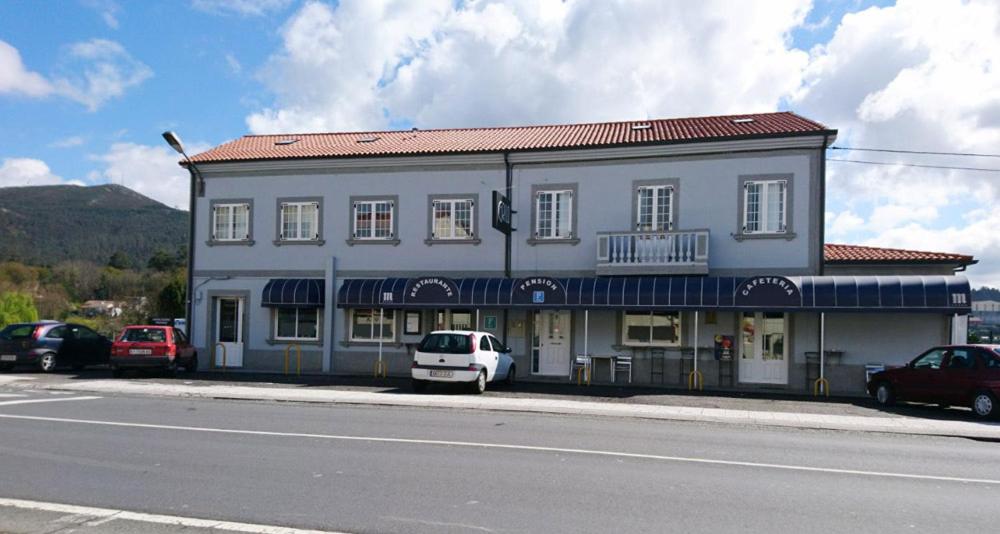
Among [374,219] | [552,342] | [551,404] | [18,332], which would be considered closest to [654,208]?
[552,342]

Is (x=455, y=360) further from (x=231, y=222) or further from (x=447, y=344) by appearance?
(x=231, y=222)

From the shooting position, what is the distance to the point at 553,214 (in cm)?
2334

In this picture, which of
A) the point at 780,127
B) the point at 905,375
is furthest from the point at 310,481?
the point at 780,127

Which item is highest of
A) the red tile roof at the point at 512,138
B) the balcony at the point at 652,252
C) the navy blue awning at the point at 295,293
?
the red tile roof at the point at 512,138

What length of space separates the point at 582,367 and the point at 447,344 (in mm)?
5204

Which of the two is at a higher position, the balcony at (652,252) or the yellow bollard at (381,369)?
the balcony at (652,252)

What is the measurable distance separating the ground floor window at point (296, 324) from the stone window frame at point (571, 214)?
7.42m

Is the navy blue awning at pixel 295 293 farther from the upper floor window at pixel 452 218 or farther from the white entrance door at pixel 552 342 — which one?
the white entrance door at pixel 552 342

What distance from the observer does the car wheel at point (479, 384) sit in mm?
18172

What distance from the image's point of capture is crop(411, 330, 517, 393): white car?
1798cm

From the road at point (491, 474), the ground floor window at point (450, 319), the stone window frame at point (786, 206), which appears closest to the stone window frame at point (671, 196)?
the stone window frame at point (786, 206)

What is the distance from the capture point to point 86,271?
7569cm

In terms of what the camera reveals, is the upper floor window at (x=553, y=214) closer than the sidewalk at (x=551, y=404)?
No

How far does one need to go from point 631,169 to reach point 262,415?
12989mm
